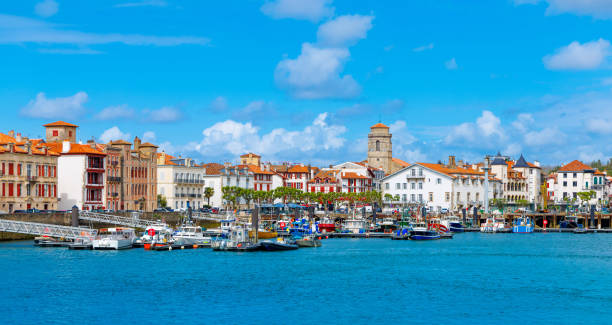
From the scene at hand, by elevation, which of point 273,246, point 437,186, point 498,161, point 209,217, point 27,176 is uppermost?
point 498,161

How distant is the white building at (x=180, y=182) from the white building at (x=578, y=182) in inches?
3098

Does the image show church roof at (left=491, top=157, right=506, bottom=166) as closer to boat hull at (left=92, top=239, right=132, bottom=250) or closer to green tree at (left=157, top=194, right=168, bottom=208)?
green tree at (left=157, top=194, right=168, bottom=208)

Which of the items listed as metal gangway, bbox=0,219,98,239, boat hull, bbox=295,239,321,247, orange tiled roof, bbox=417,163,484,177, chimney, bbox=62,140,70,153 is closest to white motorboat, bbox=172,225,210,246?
metal gangway, bbox=0,219,98,239

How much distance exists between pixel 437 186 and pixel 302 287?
99876 mm

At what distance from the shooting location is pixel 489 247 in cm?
9700

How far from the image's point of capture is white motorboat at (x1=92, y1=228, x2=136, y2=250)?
81.9 metres

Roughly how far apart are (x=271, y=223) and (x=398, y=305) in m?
74.4

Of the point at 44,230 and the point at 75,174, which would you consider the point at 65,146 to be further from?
the point at 44,230

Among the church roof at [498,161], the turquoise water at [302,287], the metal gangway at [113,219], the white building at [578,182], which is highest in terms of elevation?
the church roof at [498,161]

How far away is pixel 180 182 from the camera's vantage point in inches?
5394

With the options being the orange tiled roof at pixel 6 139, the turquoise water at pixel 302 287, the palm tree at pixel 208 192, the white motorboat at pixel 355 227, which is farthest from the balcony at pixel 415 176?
the orange tiled roof at pixel 6 139

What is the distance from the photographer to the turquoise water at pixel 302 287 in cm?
4800

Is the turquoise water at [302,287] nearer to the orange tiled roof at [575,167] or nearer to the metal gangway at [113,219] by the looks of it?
the metal gangway at [113,219]

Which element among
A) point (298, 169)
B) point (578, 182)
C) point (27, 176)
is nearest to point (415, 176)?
point (298, 169)
